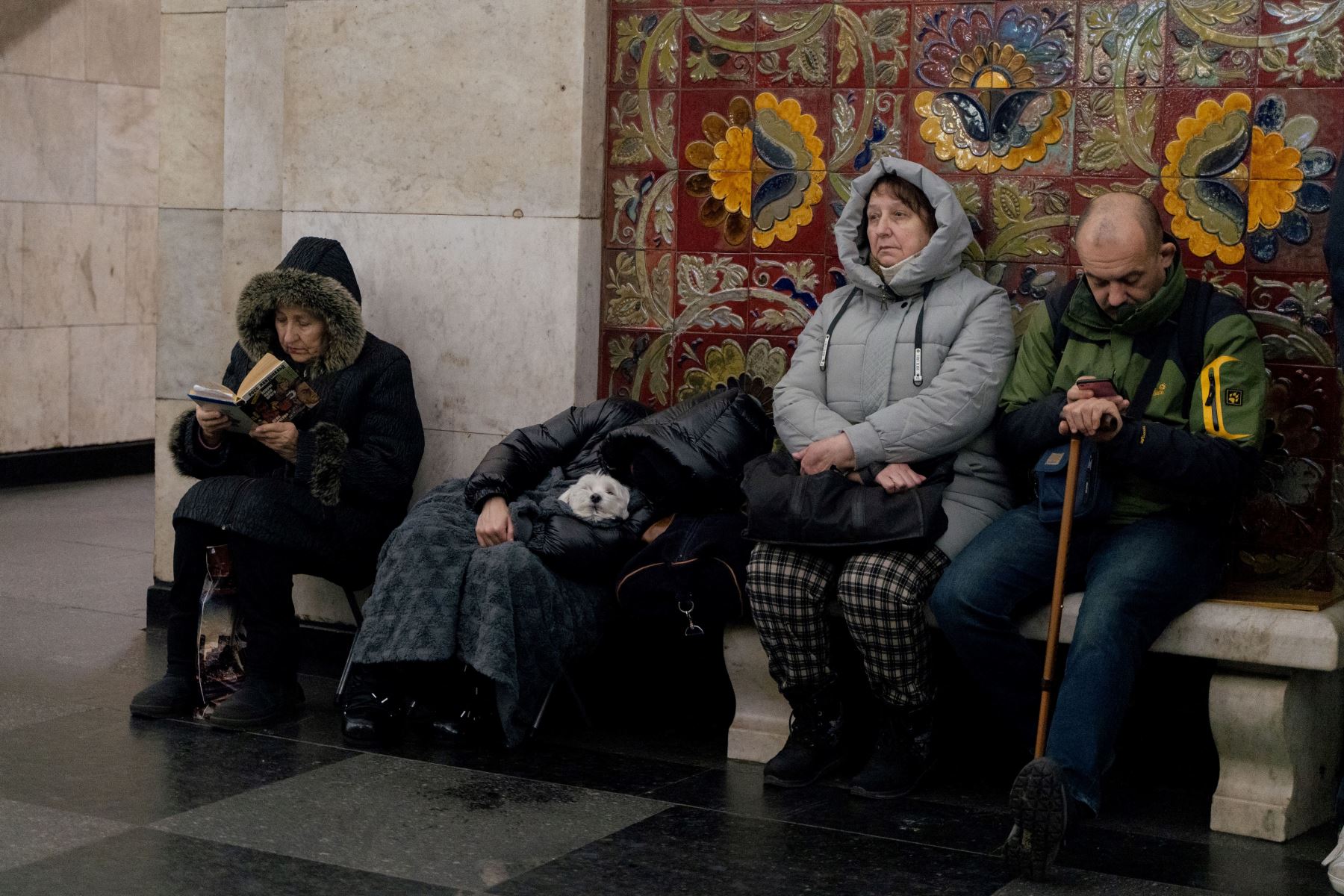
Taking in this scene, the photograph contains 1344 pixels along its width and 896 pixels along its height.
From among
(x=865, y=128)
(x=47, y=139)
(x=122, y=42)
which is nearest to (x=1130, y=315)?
(x=865, y=128)

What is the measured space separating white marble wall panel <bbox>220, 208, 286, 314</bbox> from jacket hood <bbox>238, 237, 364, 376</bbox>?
2.00 ft

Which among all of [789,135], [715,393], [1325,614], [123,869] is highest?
[789,135]

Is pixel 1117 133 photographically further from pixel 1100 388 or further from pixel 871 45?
pixel 1100 388

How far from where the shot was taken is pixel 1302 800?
15.0 feet

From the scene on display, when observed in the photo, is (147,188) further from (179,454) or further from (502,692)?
(502,692)

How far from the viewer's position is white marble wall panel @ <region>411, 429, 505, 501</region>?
6.04 metres

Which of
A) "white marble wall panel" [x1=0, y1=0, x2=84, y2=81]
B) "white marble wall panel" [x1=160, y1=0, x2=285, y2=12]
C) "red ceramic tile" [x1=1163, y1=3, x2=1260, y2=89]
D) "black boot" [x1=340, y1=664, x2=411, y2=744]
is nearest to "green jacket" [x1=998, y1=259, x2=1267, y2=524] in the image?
"red ceramic tile" [x1=1163, y1=3, x2=1260, y2=89]

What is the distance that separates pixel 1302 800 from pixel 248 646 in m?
3.08

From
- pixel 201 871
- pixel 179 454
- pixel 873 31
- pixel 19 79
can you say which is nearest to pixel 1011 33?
pixel 873 31

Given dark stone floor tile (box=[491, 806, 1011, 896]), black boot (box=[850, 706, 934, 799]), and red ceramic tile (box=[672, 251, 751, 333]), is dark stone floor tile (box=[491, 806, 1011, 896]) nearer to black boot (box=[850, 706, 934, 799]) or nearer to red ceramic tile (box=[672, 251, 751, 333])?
black boot (box=[850, 706, 934, 799])

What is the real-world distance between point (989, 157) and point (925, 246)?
0.51 m

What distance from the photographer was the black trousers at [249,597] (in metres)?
5.39

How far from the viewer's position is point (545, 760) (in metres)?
5.09

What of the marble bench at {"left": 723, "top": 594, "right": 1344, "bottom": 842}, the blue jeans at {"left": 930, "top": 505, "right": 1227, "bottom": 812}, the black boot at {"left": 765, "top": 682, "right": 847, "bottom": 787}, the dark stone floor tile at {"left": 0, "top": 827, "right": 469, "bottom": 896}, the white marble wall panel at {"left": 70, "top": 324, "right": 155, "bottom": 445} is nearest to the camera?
the dark stone floor tile at {"left": 0, "top": 827, "right": 469, "bottom": 896}
